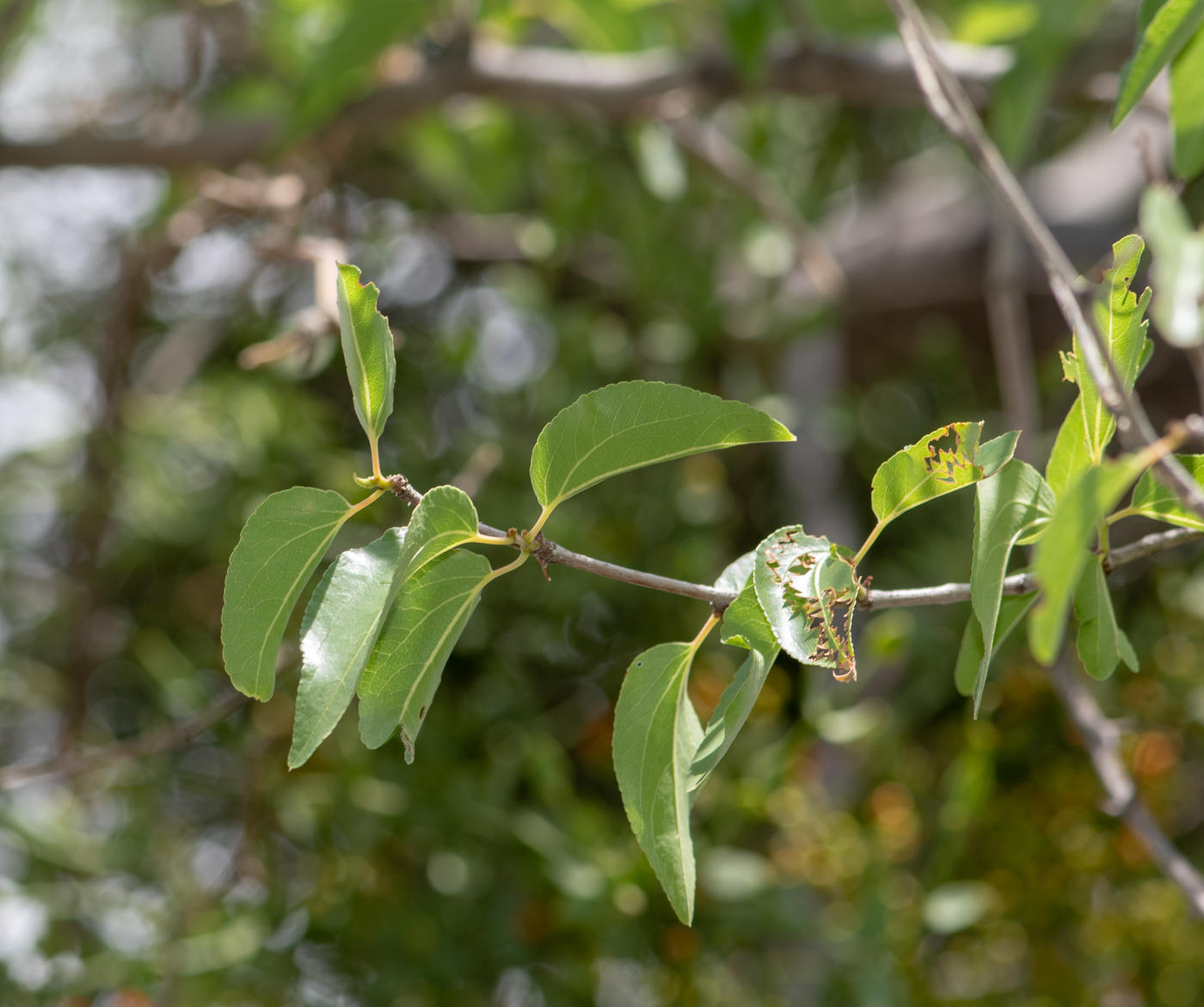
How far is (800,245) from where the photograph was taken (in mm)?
995

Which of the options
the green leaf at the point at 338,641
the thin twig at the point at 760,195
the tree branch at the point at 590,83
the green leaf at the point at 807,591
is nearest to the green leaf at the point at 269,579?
the green leaf at the point at 338,641

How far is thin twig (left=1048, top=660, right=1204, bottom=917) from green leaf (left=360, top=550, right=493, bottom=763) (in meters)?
0.32

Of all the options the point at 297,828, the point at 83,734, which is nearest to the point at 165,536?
the point at 83,734

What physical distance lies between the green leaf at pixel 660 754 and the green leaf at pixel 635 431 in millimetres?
58

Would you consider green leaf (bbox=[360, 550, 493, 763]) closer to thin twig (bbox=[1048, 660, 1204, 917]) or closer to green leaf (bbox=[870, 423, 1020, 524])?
green leaf (bbox=[870, 423, 1020, 524])

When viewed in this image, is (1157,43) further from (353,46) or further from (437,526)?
(353,46)

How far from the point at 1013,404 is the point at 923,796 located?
362mm

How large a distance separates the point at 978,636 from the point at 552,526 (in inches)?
19.2

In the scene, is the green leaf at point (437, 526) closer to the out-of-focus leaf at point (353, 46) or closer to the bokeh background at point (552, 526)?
the bokeh background at point (552, 526)

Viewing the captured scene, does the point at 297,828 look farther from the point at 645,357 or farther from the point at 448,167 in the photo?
the point at 448,167

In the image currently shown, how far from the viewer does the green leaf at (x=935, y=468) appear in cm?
29

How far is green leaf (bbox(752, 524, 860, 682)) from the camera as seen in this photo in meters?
0.28

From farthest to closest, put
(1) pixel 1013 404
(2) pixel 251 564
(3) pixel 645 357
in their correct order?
(3) pixel 645 357
(1) pixel 1013 404
(2) pixel 251 564

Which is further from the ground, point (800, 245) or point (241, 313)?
point (800, 245)
